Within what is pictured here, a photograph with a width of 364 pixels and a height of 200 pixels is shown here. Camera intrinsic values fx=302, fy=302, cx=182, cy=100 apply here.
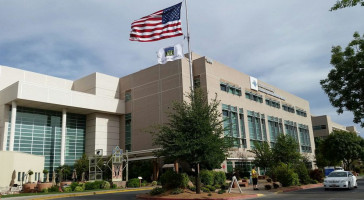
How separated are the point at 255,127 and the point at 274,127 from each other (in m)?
7.88

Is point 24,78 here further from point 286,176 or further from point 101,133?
point 286,176

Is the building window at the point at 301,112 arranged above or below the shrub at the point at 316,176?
above

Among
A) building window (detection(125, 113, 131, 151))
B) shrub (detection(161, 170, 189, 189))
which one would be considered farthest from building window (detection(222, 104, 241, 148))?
shrub (detection(161, 170, 189, 189))

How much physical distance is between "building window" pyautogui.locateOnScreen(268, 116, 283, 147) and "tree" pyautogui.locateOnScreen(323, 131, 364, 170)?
8.87 meters

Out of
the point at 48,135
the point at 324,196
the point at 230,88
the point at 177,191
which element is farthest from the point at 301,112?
the point at 177,191

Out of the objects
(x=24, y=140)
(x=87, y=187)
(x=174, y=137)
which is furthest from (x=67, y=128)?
(x=174, y=137)

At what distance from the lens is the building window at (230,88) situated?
4767 centimetres

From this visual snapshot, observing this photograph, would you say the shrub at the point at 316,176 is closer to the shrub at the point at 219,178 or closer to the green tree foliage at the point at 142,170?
the shrub at the point at 219,178

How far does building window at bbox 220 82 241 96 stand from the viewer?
156 ft

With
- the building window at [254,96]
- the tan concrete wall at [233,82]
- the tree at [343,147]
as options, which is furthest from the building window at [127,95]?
the tree at [343,147]

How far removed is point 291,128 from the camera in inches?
2532

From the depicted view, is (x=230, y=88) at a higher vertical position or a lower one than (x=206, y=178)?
higher

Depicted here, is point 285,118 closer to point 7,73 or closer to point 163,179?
point 163,179

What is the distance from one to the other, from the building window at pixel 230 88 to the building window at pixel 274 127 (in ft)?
35.4
